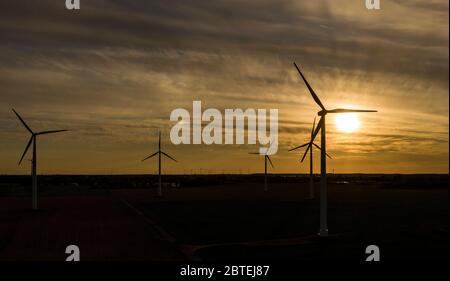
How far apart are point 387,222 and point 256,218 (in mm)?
14620

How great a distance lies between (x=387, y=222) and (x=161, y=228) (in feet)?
78.1

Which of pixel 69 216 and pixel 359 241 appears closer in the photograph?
pixel 359 241

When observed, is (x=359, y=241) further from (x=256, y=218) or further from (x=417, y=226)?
(x=256, y=218)

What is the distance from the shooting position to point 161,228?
55.4m
